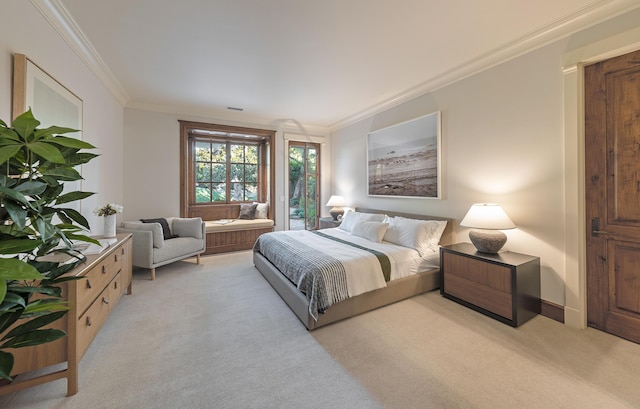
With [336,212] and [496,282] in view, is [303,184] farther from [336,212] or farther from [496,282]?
[496,282]

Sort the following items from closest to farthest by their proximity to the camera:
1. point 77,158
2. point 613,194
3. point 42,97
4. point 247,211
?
point 77,158
point 42,97
point 613,194
point 247,211

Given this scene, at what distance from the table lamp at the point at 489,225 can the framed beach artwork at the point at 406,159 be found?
2.84 ft

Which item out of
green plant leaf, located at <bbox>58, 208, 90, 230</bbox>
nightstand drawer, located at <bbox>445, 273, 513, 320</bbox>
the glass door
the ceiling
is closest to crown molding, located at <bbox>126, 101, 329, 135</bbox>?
the glass door

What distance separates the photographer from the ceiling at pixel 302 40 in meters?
2.13

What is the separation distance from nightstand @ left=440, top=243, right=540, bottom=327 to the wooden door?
0.44 meters

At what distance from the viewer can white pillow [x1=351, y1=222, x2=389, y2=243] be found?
3519 mm

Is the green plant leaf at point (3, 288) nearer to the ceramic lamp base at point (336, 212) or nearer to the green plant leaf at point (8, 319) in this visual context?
the green plant leaf at point (8, 319)

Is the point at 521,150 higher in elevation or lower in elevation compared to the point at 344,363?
higher

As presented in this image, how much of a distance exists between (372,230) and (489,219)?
1423 millimetres

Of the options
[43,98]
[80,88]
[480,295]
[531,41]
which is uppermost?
[531,41]

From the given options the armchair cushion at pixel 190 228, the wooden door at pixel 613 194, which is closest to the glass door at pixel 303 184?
the armchair cushion at pixel 190 228

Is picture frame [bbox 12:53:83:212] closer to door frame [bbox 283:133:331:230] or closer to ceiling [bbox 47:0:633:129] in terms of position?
ceiling [bbox 47:0:633:129]

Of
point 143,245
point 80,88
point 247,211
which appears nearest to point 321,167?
point 247,211

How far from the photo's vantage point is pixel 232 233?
502cm
